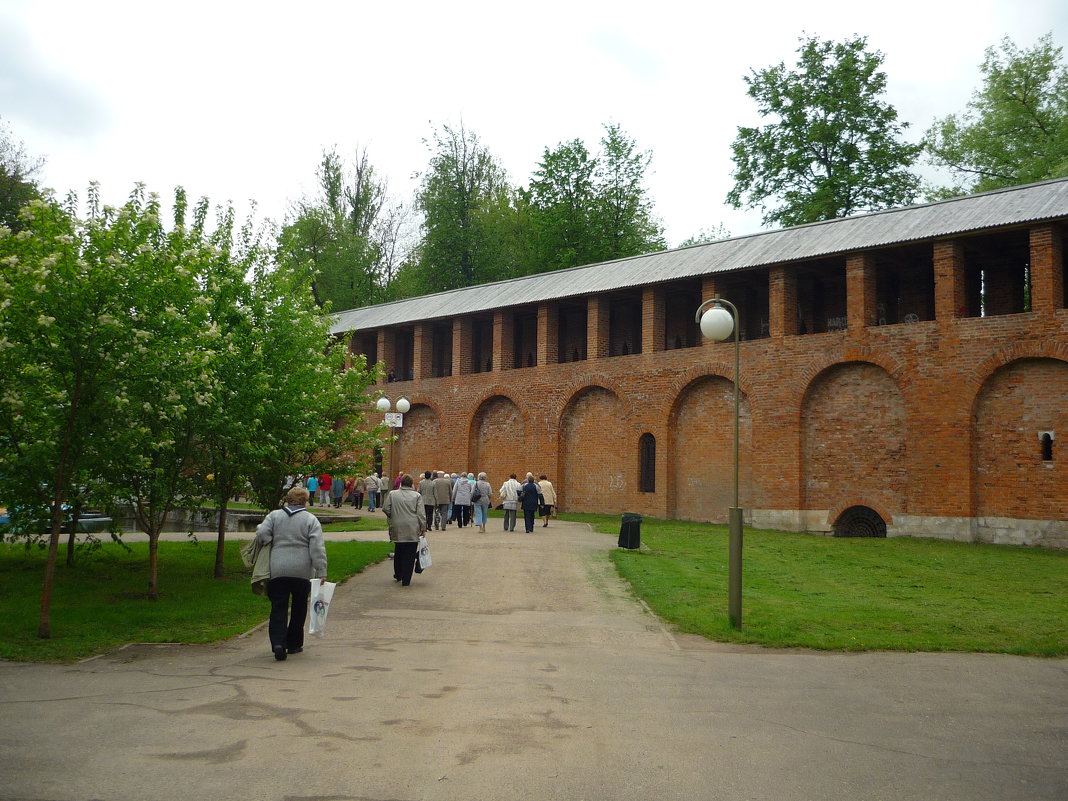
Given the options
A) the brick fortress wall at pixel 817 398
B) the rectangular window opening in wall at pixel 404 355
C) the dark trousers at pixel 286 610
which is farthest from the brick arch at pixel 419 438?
the dark trousers at pixel 286 610

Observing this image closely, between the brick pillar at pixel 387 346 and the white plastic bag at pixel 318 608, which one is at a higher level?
the brick pillar at pixel 387 346

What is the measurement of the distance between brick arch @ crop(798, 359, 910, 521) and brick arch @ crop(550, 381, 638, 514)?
5.96 meters

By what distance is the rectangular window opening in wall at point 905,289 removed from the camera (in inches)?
1001

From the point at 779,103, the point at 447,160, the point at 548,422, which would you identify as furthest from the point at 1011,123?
the point at 447,160

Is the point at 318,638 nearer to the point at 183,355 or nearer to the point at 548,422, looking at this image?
the point at 183,355

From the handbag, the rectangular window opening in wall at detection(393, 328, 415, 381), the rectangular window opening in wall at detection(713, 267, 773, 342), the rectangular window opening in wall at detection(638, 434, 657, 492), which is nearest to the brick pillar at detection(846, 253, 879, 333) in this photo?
the rectangular window opening in wall at detection(713, 267, 773, 342)

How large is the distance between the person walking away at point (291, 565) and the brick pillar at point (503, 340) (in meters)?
24.3

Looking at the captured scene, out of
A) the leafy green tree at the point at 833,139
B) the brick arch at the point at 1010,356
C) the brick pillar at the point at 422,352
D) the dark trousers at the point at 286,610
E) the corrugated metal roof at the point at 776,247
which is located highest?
the leafy green tree at the point at 833,139

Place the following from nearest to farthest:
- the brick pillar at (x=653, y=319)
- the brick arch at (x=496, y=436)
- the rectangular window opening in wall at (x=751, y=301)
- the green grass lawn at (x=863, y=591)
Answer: the green grass lawn at (x=863, y=591)
the rectangular window opening in wall at (x=751, y=301)
the brick pillar at (x=653, y=319)
the brick arch at (x=496, y=436)

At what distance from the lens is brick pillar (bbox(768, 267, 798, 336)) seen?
25156mm

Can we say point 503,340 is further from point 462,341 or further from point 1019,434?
point 1019,434

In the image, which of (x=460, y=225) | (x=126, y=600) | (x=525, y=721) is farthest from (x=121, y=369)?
(x=460, y=225)

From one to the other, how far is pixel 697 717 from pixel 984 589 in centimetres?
965

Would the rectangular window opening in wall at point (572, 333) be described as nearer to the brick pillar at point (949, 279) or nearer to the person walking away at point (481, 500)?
the person walking away at point (481, 500)
